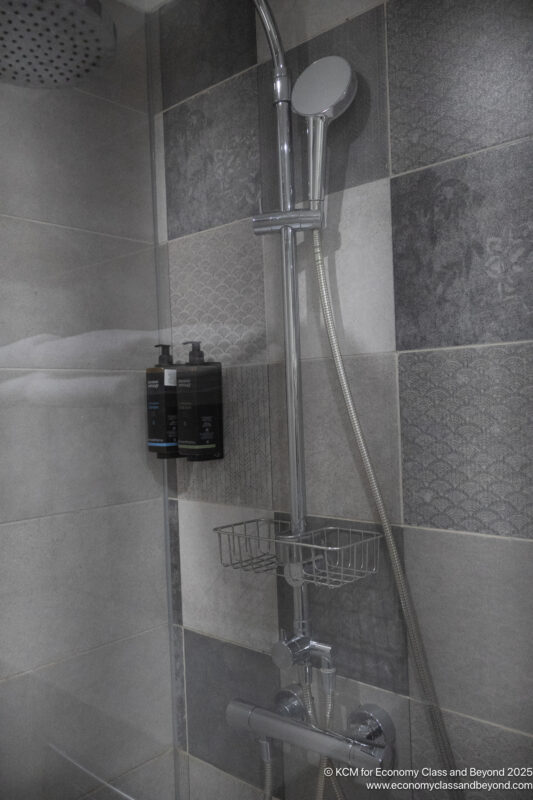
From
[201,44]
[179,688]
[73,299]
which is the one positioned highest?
[201,44]

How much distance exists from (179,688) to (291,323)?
0.74 meters

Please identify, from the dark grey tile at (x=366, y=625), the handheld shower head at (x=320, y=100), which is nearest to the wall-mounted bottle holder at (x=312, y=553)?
the dark grey tile at (x=366, y=625)

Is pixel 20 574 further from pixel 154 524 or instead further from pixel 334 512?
pixel 334 512

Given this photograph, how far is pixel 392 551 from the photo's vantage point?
0.95 meters

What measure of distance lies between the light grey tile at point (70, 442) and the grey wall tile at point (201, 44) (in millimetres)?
561

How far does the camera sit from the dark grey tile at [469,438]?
2.80 feet

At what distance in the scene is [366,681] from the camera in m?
0.96

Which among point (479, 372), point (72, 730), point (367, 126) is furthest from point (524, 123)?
point (72, 730)

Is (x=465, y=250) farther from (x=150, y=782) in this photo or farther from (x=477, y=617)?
(x=150, y=782)

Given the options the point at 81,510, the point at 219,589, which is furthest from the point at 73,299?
the point at 219,589

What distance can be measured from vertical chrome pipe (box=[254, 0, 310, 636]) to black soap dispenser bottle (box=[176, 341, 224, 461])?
16cm

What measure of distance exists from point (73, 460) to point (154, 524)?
23 cm

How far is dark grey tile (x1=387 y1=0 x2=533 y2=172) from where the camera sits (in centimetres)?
84

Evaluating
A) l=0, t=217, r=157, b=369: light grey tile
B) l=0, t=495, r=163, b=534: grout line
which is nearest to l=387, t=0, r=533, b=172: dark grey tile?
l=0, t=217, r=157, b=369: light grey tile
